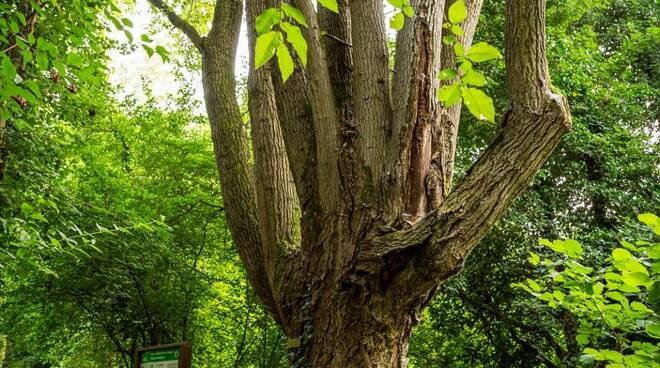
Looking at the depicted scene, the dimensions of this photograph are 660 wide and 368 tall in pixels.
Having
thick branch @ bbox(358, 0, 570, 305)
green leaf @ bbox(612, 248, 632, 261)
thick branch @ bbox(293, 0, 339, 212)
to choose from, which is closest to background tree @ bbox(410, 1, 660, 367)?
thick branch @ bbox(293, 0, 339, 212)

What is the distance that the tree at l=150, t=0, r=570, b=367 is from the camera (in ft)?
7.59

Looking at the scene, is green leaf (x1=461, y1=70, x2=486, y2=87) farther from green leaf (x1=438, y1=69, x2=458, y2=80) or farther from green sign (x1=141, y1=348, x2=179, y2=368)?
green sign (x1=141, y1=348, x2=179, y2=368)

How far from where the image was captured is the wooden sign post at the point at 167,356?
12.5 ft

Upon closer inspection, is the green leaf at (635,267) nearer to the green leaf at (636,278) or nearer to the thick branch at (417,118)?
the green leaf at (636,278)

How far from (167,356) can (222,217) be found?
453cm

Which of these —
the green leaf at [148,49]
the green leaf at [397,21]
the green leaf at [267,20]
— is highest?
the green leaf at [148,49]

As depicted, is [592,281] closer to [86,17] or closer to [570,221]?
[86,17]

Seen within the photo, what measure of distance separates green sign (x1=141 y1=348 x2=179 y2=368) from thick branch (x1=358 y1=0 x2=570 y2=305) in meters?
2.17

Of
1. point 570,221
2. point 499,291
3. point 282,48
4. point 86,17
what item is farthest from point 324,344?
point 570,221

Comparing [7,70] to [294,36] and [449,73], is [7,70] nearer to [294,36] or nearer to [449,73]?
[294,36]

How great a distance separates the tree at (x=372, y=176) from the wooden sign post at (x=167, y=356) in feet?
2.25

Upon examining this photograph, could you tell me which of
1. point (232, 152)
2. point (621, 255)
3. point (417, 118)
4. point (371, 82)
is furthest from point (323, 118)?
point (621, 255)

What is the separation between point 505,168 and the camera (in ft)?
7.55

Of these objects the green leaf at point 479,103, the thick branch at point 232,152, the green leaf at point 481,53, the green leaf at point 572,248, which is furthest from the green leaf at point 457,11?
the thick branch at point 232,152
